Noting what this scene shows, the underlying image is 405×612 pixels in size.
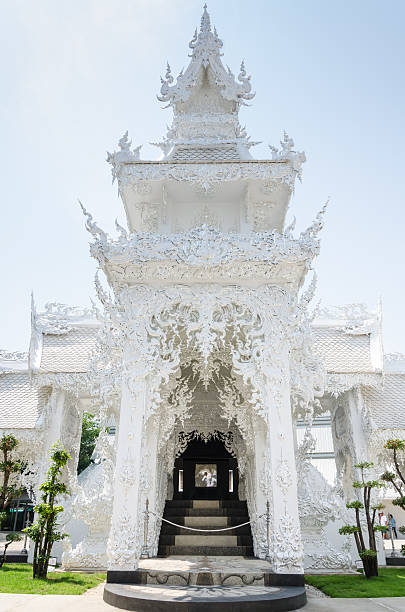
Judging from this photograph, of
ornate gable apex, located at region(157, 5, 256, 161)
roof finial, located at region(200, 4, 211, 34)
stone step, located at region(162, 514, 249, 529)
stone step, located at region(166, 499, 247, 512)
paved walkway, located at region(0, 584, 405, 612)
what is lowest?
paved walkway, located at region(0, 584, 405, 612)

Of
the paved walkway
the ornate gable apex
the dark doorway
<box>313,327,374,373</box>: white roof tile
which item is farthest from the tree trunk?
the ornate gable apex

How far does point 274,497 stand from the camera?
504 cm

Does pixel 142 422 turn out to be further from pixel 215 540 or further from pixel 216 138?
pixel 216 138

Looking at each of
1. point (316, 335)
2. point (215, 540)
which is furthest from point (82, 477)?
point (316, 335)

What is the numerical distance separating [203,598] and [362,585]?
2841 mm

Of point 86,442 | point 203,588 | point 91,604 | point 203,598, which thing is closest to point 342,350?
point 203,588

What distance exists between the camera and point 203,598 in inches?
163

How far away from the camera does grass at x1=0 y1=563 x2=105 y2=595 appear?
5102 millimetres

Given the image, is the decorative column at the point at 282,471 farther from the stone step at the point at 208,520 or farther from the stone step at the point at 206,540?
the stone step at the point at 208,520

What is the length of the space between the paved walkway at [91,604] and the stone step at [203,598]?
15cm

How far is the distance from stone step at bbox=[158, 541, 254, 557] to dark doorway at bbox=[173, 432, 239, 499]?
3.24 meters

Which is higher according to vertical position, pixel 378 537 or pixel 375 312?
pixel 375 312

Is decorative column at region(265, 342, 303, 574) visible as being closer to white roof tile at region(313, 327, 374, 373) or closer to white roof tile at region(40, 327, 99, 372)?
white roof tile at region(313, 327, 374, 373)

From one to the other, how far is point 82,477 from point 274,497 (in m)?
10.8
